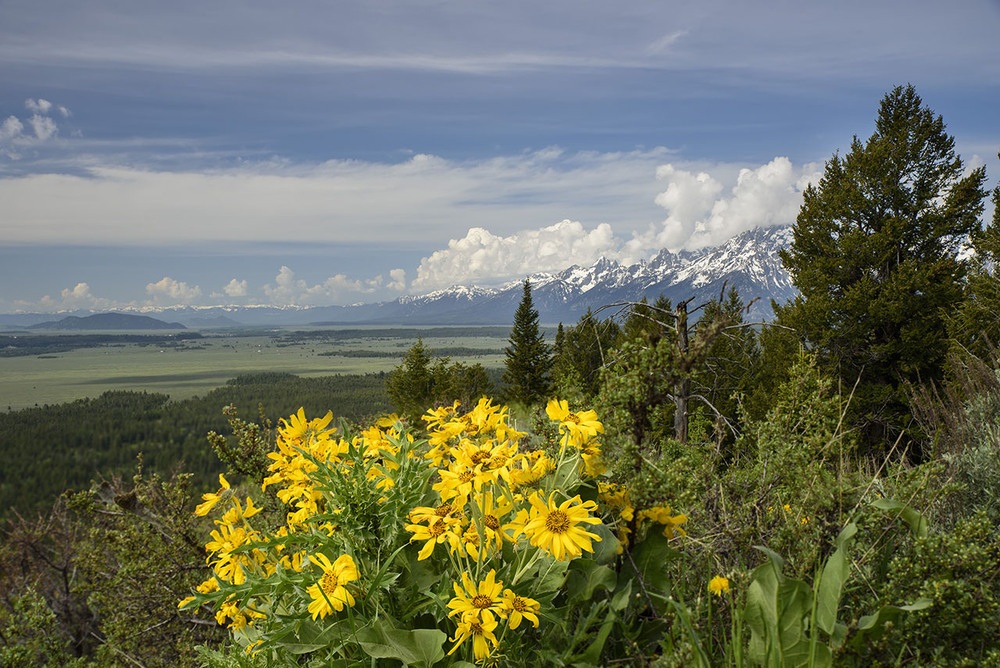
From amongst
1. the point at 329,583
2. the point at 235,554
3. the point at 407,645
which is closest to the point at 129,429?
the point at 235,554

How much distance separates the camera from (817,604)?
1486mm

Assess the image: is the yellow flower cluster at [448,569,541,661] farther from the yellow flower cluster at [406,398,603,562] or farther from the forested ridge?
the forested ridge

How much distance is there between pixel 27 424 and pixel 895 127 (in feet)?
453

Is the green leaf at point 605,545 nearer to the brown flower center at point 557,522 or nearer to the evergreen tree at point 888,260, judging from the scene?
the brown flower center at point 557,522

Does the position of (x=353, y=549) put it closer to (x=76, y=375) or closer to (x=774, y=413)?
(x=774, y=413)

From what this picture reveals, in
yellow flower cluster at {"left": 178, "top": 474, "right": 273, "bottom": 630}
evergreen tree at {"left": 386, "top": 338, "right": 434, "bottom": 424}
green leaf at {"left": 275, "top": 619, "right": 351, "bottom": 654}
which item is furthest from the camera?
evergreen tree at {"left": 386, "top": 338, "right": 434, "bottom": 424}

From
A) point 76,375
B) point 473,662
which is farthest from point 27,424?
point 473,662

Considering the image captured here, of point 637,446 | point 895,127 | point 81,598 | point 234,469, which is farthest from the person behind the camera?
point 895,127

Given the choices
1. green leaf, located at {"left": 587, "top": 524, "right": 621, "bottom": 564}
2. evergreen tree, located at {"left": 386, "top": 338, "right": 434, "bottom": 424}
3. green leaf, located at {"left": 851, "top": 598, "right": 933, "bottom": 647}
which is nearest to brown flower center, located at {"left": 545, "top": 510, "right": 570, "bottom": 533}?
green leaf, located at {"left": 587, "top": 524, "right": 621, "bottom": 564}

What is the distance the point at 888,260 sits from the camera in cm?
1728

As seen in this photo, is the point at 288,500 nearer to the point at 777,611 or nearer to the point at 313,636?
the point at 313,636

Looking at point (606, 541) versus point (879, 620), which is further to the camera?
point (606, 541)

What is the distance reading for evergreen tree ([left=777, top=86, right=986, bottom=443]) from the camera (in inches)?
638

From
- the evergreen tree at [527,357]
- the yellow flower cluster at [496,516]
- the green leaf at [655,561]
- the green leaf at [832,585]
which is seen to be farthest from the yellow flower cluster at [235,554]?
the evergreen tree at [527,357]
